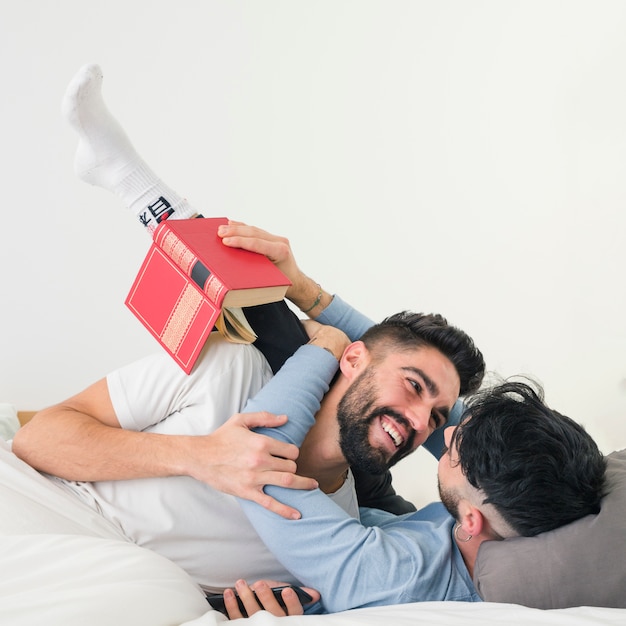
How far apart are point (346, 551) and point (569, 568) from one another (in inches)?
13.3

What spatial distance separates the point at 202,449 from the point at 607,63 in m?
2.03

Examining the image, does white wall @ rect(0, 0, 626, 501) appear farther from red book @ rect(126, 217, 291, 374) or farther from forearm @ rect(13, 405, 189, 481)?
forearm @ rect(13, 405, 189, 481)

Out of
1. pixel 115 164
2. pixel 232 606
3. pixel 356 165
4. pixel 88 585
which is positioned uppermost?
pixel 356 165

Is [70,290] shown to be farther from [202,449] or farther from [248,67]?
[202,449]

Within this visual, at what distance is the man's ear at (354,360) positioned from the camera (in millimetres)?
1488

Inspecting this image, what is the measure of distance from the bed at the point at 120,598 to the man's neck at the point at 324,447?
0.44m

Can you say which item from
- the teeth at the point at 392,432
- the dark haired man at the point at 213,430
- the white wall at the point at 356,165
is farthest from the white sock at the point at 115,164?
the white wall at the point at 356,165

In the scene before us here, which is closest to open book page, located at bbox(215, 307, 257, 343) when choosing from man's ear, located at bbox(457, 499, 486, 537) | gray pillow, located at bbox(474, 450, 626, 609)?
man's ear, located at bbox(457, 499, 486, 537)

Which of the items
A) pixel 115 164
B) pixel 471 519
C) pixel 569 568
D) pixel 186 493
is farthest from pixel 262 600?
pixel 115 164

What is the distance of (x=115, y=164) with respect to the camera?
5.18 feet

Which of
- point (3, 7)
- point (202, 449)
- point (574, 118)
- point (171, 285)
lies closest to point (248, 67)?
point (3, 7)

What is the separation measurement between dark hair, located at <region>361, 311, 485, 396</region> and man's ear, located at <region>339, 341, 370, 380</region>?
Answer: 0.03m

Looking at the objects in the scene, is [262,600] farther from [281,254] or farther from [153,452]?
[281,254]

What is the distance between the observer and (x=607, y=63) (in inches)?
100
